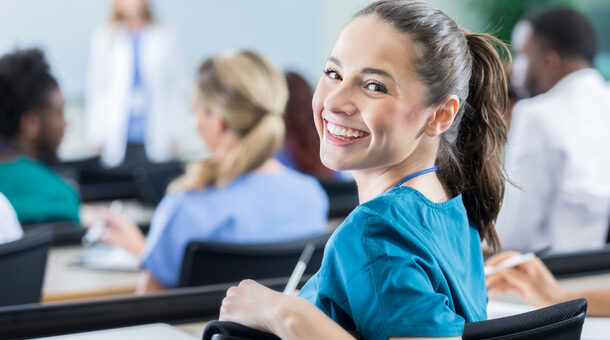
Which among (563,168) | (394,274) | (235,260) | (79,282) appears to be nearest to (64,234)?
(79,282)

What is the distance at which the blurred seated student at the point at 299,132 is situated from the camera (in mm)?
3314

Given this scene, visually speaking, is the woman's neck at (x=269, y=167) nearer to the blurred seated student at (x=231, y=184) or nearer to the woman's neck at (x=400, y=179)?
the blurred seated student at (x=231, y=184)

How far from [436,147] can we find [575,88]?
6.64 ft

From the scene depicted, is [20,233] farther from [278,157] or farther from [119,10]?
[119,10]

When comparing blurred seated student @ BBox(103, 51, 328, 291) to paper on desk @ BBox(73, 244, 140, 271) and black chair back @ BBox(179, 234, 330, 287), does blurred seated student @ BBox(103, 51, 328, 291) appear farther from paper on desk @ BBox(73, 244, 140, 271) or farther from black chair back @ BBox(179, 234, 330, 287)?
black chair back @ BBox(179, 234, 330, 287)

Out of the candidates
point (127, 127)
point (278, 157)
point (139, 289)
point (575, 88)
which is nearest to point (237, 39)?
point (127, 127)

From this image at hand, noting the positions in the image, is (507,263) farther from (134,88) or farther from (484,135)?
(134,88)

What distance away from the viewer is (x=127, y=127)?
6441mm

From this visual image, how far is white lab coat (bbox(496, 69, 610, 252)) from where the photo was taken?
2.73 m

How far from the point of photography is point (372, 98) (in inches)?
38.3

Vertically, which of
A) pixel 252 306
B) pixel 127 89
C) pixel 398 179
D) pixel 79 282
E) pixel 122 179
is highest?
pixel 398 179

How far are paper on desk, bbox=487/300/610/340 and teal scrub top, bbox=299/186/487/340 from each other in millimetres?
399

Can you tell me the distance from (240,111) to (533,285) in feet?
3.67

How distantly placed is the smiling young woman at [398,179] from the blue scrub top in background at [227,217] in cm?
116
